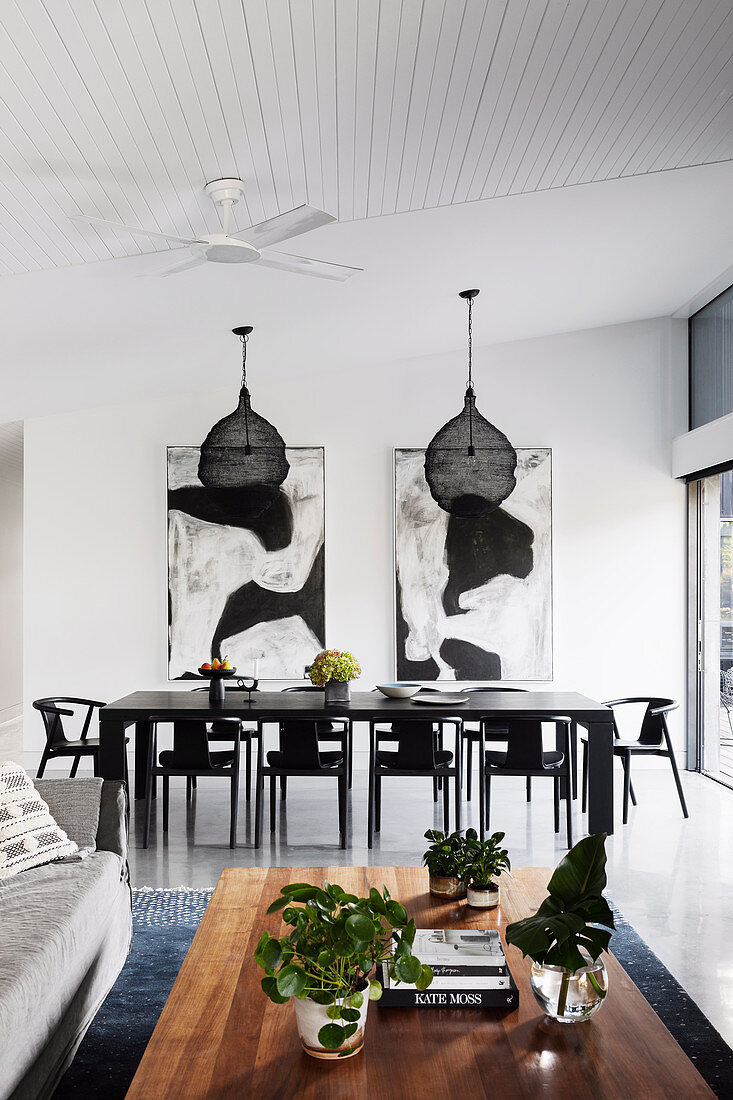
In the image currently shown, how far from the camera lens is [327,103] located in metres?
3.24

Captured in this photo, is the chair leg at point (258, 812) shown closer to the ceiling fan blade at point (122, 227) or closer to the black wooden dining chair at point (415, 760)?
the black wooden dining chair at point (415, 760)

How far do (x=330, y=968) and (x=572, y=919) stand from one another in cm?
56

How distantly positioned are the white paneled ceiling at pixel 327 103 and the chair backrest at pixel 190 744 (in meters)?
2.51

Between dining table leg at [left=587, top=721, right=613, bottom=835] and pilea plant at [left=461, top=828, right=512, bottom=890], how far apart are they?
7.37ft

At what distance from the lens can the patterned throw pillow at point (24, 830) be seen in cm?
332

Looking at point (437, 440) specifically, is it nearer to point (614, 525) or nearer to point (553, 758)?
point (553, 758)

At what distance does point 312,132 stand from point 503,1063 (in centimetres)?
303

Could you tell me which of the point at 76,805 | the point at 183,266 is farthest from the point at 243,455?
the point at 76,805

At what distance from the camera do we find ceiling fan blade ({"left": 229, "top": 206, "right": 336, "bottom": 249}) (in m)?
3.38

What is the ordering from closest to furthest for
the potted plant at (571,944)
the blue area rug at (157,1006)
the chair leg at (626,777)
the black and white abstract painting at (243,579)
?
the potted plant at (571,944)
the blue area rug at (157,1006)
the chair leg at (626,777)
the black and white abstract painting at (243,579)

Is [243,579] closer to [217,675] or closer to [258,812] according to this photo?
[217,675]

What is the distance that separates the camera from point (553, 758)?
5395mm

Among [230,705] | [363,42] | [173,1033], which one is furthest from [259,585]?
[173,1033]

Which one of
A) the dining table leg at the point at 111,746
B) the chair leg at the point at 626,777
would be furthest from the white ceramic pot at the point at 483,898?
the chair leg at the point at 626,777
